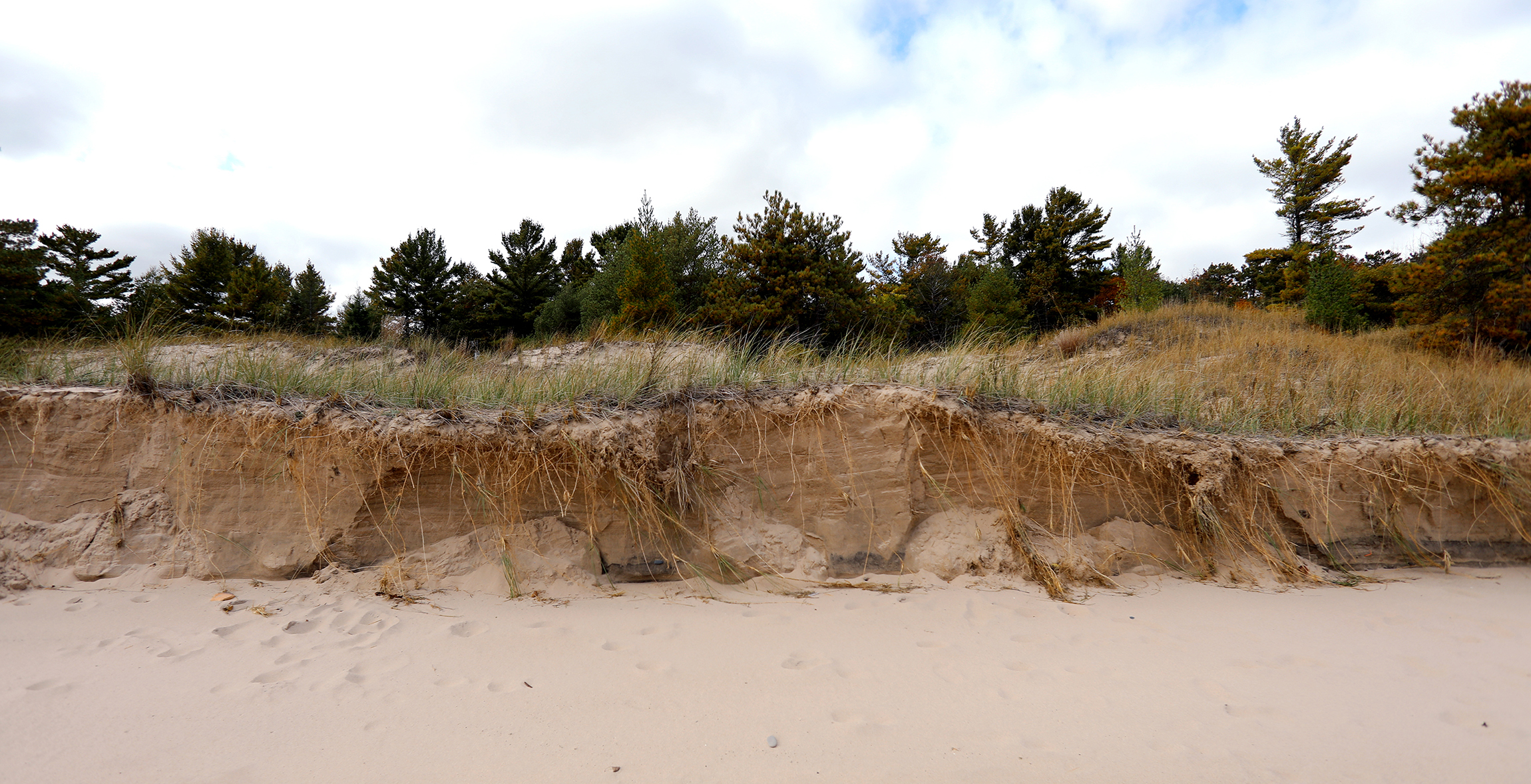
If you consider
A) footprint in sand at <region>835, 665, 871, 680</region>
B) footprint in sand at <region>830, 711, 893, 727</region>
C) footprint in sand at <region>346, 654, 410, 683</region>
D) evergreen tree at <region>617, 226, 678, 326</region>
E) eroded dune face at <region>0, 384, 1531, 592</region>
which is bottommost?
footprint in sand at <region>835, 665, 871, 680</region>

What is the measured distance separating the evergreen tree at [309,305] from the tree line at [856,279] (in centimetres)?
13

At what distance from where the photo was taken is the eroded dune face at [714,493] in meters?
3.83

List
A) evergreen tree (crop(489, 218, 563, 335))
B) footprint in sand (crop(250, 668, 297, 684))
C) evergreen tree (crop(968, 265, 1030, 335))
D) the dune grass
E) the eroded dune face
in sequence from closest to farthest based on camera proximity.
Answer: footprint in sand (crop(250, 668, 297, 684)), the eroded dune face, the dune grass, evergreen tree (crop(968, 265, 1030, 335)), evergreen tree (crop(489, 218, 563, 335))

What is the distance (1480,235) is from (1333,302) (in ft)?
8.95

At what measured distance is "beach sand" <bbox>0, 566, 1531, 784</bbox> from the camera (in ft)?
7.01

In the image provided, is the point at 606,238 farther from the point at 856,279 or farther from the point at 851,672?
the point at 851,672

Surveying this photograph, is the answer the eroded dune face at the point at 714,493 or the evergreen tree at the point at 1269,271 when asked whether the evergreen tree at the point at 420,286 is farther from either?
the evergreen tree at the point at 1269,271

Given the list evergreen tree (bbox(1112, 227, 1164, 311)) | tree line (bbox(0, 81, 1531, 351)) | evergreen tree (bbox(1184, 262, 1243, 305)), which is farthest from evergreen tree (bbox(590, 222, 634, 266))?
evergreen tree (bbox(1184, 262, 1243, 305))

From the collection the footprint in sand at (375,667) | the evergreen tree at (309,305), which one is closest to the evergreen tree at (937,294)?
the footprint in sand at (375,667)

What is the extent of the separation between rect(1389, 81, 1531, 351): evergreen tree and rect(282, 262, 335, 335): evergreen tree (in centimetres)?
3010

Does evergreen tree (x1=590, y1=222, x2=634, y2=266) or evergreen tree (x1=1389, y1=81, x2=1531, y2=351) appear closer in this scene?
evergreen tree (x1=1389, y1=81, x2=1531, y2=351)

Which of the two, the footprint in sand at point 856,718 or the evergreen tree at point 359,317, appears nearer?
the footprint in sand at point 856,718

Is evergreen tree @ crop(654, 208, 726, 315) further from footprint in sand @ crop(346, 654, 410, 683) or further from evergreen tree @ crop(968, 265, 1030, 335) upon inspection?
footprint in sand @ crop(346, 654, 410, 683)

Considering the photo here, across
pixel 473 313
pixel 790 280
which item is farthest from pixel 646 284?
pixel 473 313
